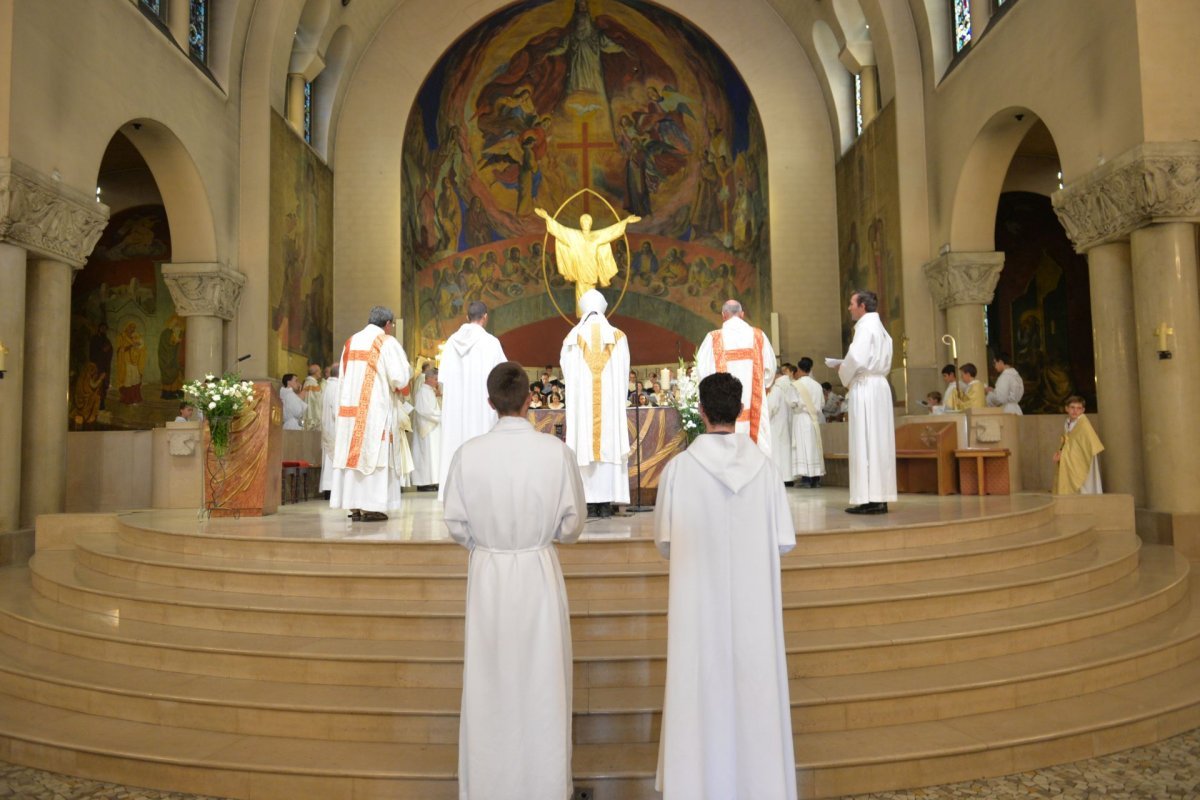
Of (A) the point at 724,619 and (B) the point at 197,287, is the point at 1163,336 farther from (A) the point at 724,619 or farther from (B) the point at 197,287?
(B) the point at 197,287

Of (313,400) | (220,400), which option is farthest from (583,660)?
(313,400)

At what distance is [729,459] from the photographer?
393 cm

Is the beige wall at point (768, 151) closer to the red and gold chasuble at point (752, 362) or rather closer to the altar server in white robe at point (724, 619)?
the red and gold chasuble at point (752, 362)

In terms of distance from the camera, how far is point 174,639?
572cm

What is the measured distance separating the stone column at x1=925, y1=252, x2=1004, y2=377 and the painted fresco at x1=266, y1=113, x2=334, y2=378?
10.5 metres

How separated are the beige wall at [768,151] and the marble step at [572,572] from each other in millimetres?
12817

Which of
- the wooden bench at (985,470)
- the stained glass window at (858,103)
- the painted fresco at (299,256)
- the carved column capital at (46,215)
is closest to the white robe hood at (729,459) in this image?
the wooden bench at (985,470)

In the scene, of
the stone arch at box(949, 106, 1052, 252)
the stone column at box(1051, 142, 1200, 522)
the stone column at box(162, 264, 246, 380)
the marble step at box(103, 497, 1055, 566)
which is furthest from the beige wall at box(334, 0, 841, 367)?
the marble step at box(103, 497, 1055, 566)

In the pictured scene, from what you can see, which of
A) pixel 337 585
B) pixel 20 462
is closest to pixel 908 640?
pixel 337 585

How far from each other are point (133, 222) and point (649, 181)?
35.1 feet

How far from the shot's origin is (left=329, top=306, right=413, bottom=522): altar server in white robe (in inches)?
344

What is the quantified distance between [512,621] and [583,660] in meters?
1.39

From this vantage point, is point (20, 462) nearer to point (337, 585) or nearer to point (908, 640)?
point (337, 585)

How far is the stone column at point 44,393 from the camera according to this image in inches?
411
